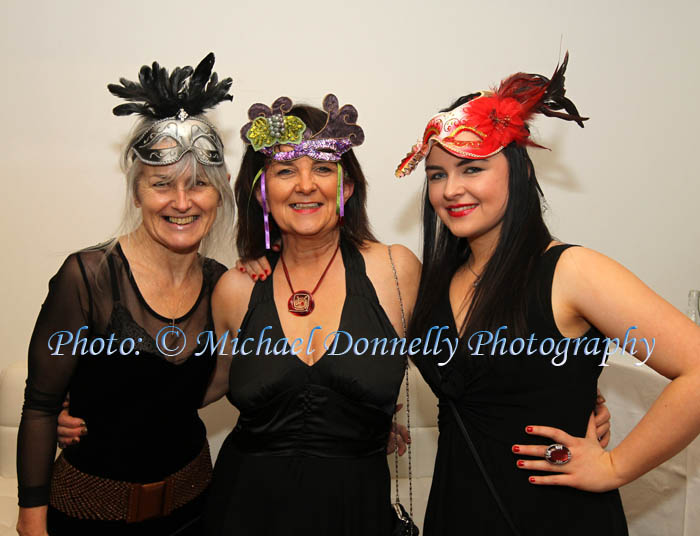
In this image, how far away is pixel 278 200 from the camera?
67.7 inches

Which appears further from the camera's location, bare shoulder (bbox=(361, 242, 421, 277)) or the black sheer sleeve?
bare shoulder (bbox=(361, 242, 421, 277))

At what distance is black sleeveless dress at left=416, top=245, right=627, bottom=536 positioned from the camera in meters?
1.33

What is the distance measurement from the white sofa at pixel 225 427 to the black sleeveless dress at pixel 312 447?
1.03 meters

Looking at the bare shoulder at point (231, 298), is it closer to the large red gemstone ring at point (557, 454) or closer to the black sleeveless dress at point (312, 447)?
the black sleeveless dress at point (312, 447)

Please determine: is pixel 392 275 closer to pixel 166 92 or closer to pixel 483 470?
pixel 483 470

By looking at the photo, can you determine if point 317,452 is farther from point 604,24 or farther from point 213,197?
point 604,24

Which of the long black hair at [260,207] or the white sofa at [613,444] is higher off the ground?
the long black hair at [260,207]

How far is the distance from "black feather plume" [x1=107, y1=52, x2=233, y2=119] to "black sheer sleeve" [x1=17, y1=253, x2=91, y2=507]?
497mm

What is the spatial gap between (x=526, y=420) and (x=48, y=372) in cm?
129

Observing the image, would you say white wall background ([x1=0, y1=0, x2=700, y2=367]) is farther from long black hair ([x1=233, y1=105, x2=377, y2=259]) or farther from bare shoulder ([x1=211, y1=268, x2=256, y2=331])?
bare shoulder ([x1=211, y1=268, x2=256, y2=331])

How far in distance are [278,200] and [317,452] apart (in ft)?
2.46

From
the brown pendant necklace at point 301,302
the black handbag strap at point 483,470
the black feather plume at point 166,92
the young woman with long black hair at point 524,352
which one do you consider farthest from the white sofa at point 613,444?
the black feather plume at point 166,92

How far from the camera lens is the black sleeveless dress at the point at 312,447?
5.20 ft

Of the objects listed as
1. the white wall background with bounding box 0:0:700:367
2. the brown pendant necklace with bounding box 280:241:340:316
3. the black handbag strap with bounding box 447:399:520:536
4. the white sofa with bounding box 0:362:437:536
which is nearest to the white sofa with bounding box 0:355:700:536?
the white sofa with bounding box 0:362:437:536
